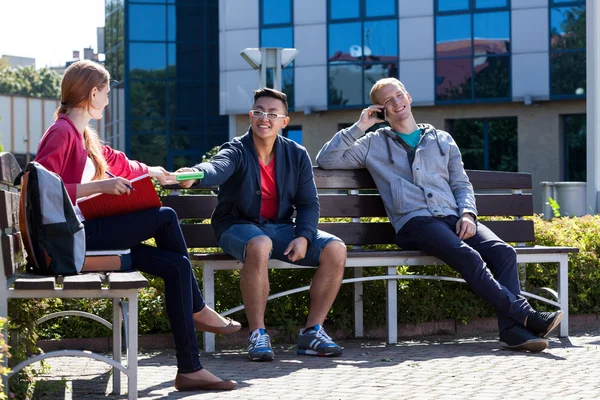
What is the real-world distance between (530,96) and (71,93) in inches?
1098

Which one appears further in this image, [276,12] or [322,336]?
[276,12]

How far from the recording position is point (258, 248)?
6.15 metres

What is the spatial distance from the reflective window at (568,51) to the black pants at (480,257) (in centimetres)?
2500

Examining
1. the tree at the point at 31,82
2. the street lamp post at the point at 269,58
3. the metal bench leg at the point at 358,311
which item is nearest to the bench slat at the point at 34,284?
the metal bench leg at the point at 358,311

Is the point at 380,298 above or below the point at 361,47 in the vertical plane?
below

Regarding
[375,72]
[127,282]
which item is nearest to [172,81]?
[375,72]

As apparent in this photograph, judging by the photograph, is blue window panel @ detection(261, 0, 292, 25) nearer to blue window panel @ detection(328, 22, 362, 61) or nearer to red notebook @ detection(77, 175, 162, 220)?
blue window panel @ detection(328, 22, 362, 61)

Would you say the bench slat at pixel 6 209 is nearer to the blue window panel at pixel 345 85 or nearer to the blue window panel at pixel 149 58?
the blue window panel at pixel 345 85

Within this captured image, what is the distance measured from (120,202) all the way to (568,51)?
91.2 feet

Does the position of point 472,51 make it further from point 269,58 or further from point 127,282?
point 127,282

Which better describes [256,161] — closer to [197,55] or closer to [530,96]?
[530,96]

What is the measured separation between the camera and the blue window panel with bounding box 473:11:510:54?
105ft

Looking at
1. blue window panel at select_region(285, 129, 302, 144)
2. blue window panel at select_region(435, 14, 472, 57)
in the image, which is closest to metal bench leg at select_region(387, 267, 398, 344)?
blue window panel at select_region(435, 14, 472, 57)

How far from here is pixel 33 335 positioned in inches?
199
